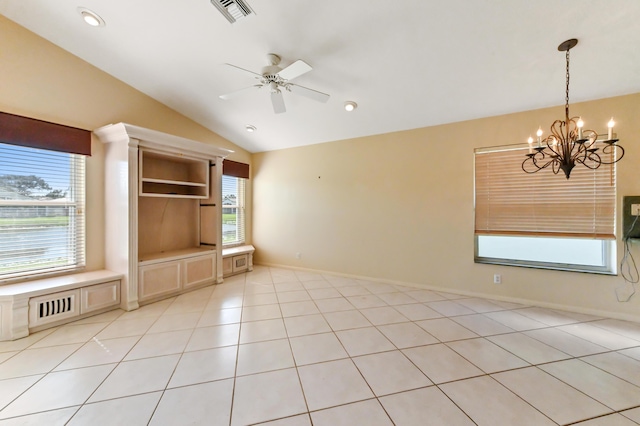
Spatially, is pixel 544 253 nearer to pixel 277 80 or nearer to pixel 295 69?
pixel 295 69

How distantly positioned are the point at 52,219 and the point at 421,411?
4.26 m

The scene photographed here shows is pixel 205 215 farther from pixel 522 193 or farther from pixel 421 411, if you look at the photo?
pixel 522 193

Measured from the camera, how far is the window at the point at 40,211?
2584mm

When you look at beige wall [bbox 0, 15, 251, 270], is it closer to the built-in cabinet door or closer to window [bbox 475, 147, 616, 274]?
the built-in cabinet door

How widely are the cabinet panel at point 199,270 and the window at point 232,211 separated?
104cm

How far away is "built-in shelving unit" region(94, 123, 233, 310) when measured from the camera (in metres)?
3.06

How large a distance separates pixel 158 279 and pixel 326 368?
270 centimetres

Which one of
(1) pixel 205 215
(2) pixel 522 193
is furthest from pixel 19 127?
(2) pixel 522 193

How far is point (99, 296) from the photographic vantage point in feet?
9.48

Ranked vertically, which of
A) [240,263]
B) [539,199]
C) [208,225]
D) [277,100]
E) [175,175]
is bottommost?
[240,263]

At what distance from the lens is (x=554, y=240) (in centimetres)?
326

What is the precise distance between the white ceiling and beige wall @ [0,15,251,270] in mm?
158

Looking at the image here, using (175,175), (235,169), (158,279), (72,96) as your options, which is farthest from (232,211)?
(72,96)

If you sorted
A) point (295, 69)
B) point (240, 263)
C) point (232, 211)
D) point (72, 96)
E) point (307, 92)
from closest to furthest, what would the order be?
1. point (295, 69)
2. point (307, 92)
3. point (72, 96)
4. point (240, 263)
5. point (232, 211)
